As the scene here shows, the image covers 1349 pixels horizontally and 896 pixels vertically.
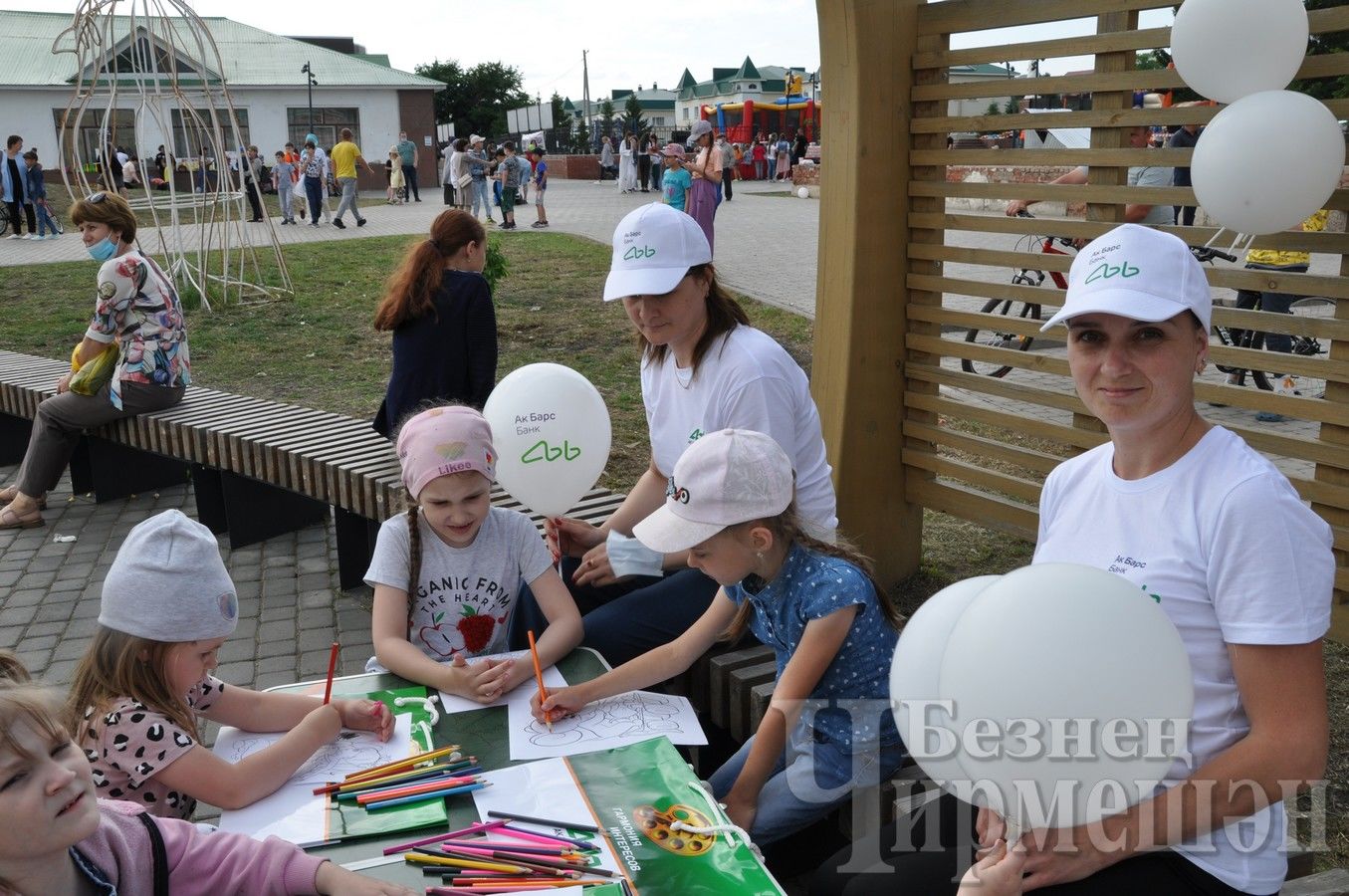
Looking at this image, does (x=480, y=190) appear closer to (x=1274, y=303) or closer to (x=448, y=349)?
(x=1274, y=303)

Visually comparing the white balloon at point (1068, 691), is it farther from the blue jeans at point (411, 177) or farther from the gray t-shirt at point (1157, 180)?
the blue jeans at point (411, 177)

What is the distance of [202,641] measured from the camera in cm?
237

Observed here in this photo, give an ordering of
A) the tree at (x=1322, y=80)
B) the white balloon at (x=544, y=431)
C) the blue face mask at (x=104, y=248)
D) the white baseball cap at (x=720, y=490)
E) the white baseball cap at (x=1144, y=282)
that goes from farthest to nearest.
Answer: the blue face mask at (x=104, y=248), the tree at (x=1322, y=80), the white balloon at (x=544, y=431), the white baseball cap at (x=720, y=490), the white baseball cap at (x=1144, y=282)

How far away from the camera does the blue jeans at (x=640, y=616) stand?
10.7 feet

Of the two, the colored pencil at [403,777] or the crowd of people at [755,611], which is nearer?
the crowd of people at [755,611]

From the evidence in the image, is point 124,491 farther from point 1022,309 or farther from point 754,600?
point 1022,309

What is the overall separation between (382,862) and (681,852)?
20.5 inches

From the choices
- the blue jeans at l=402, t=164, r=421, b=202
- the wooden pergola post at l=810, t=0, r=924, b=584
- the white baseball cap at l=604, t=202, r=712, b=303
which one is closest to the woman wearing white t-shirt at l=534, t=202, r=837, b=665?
the white baseball cap at l=604, t=202, r=712, b=303

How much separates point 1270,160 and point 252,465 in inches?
185

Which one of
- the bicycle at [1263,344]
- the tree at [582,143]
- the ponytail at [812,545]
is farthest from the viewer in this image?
the tree at [582,143]

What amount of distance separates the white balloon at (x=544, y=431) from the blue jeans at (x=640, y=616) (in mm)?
445

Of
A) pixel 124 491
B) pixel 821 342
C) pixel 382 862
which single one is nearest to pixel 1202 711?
pixel 382 862

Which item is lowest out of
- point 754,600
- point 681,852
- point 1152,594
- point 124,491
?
point 124,491

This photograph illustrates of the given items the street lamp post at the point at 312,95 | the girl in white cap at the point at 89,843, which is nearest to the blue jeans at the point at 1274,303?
the girl in white cap at the point at 89,843
